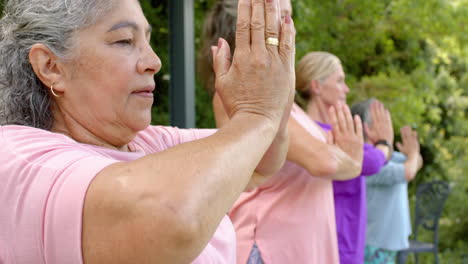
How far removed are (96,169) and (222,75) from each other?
0.33 meters

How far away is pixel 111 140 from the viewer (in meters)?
1.15

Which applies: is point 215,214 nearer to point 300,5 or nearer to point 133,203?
point 133,203

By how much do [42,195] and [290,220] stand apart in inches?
55.4

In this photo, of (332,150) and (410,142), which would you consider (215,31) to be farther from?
(410,142)

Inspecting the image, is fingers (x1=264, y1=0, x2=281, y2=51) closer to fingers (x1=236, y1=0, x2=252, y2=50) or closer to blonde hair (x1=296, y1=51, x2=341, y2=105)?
fingers (x1=236, y1=0, x2=252, y2=50)

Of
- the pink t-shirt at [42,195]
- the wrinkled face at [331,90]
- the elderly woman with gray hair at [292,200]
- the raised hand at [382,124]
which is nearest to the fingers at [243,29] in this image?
the pink t-shirt at [42,195]

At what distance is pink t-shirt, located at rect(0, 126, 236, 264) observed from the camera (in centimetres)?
88

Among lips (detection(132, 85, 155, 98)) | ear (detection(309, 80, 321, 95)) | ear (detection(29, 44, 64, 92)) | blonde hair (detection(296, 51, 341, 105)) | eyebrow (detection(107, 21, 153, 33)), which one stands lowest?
ear (detection(309, 80, 321, 95))

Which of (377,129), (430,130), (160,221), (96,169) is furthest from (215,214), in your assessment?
(430,130)

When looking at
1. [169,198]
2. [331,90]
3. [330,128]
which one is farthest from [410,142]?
[169,198]

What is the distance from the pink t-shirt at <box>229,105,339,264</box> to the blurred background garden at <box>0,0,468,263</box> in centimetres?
424

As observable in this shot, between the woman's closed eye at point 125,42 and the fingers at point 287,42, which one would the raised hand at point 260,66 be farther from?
the woman's closed eye at point 125,42

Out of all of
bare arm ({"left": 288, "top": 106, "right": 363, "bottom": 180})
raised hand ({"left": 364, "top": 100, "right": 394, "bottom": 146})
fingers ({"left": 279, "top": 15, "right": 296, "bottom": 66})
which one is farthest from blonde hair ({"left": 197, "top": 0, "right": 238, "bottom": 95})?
raised hand ({"left": 364, "top": 100, "right": 394, "bottom": 146})

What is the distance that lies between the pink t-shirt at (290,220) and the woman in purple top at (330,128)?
0.96 ft
